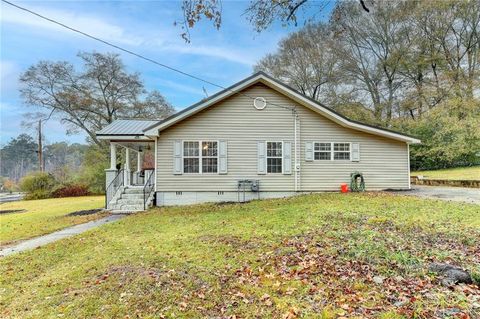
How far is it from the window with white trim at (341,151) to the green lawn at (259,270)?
604 cm

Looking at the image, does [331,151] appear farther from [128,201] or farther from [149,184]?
[128,201]

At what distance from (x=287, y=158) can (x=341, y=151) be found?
8.73ft

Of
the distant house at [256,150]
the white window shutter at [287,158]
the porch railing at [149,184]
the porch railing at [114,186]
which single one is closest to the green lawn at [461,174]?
the distant house at [256,150]

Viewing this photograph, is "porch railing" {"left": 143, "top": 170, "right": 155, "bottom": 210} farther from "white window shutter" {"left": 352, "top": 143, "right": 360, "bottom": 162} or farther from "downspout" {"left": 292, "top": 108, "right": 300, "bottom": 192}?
"white window shutter" {"left": 352, "top": 143, "right": 360, "bottom": 162}

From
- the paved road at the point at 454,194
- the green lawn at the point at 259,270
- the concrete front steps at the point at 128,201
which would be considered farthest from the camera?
the concrete front steps at the point at 128,201

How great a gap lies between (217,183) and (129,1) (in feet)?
25.6

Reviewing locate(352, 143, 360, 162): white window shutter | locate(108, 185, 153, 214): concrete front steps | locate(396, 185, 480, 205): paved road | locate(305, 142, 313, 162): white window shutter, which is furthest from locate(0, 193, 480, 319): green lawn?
locate(352, 143, 360, 162): white window shutter

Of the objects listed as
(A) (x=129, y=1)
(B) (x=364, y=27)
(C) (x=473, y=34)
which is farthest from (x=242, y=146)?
(C) (x=473, y=34)

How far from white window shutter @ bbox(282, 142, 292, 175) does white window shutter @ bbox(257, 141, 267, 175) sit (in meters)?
0.90

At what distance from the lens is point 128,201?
12852 mm

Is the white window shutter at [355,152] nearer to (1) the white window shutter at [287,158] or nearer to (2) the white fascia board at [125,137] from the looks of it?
(1) the white window shutter at [287,158]

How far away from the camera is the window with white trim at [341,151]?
1364cm

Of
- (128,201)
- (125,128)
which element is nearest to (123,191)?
(128,201)

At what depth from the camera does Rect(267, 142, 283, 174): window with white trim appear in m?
13.4
